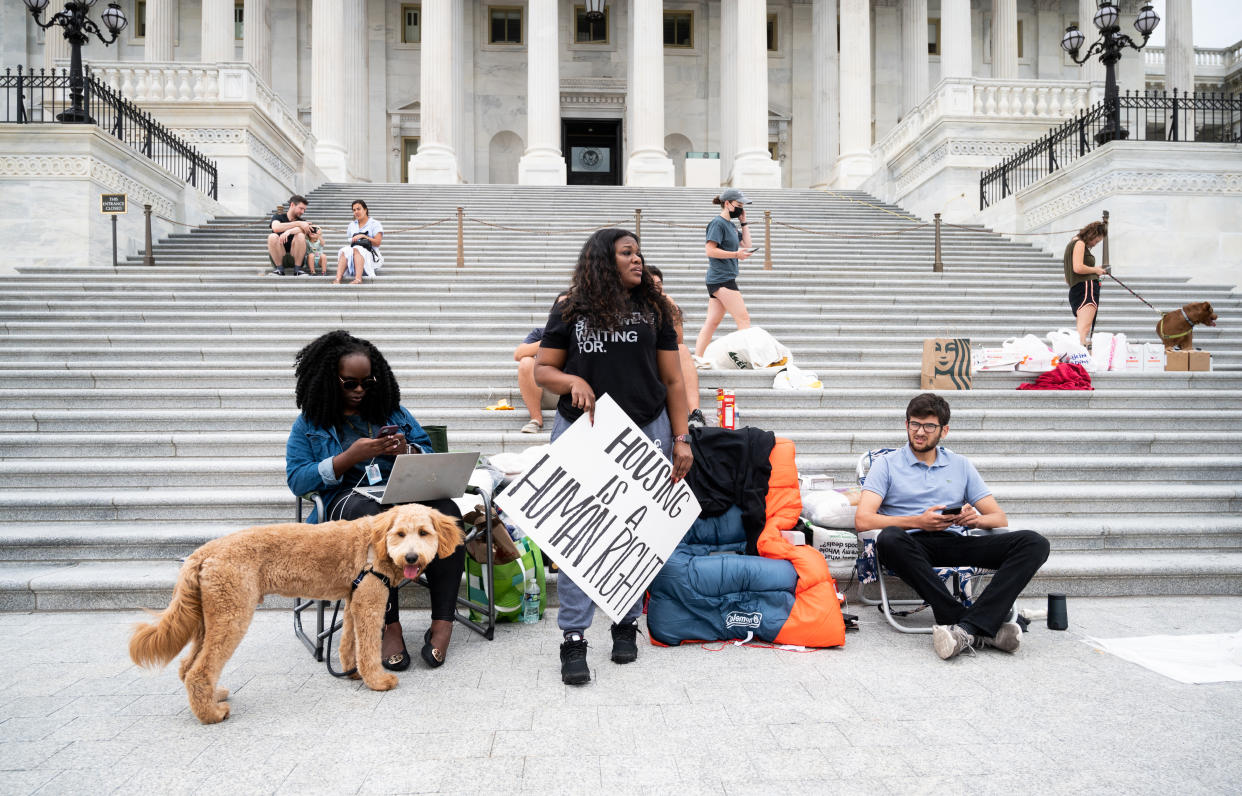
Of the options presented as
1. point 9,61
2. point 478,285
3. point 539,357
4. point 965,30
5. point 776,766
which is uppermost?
point 9,61

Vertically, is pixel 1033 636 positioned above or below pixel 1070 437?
below

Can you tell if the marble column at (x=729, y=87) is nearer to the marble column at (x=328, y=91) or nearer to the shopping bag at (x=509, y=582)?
the marble column at (x=328, y=91)

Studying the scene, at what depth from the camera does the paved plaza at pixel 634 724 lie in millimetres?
2832

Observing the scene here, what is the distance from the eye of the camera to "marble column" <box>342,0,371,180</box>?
84.1 feet

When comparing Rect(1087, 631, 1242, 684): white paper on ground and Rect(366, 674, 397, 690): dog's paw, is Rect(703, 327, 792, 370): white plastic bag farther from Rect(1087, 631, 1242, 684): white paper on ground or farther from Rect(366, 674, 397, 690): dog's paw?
Rect(366, 674, 397, 690): dog's paw

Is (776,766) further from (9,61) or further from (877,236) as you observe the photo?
(9,61)

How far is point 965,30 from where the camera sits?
23469 mm

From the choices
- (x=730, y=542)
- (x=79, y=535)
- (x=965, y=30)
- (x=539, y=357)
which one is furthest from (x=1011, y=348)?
(x=965, y=30)

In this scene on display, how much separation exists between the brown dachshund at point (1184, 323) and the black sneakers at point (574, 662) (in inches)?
325

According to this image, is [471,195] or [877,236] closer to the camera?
[877,236]

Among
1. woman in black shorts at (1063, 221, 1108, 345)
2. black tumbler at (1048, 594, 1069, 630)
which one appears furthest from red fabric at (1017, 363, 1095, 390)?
black tumbler at (1048, 594, 1069, 630)

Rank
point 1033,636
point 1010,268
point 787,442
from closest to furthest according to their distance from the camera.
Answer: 1. point 1033,636
2. point 787,442
3. point 1010,268

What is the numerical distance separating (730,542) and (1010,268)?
37.2 feet

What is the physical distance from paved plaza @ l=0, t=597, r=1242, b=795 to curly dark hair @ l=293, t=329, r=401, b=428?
128 cm
